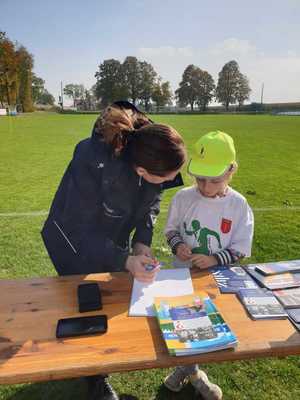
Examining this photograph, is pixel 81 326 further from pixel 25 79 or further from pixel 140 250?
pixel 25 79

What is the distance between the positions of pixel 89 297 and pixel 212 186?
99 cm

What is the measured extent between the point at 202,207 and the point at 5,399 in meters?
1.70

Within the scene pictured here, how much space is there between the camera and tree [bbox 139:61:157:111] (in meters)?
Result: 75.8

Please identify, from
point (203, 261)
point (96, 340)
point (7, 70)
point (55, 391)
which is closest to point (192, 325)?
point (96, 340)

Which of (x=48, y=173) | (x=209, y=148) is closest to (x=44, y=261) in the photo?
(x=209, y=148)

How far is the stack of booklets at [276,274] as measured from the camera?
186cm

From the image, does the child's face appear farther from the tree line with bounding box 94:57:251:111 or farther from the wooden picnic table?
the tree line with bounding box 94:57:251:111

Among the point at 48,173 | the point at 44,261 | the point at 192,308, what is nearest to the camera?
the point at 192,308

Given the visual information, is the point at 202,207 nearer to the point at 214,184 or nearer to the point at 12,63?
the point at 214,184

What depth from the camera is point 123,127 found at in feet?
5.97

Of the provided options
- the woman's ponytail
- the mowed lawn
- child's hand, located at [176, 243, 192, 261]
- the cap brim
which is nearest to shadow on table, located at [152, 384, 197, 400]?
the mowed lawn

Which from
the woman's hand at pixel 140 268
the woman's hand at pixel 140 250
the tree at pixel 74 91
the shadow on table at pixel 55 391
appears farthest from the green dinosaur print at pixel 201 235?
the tree at pixel 74 91

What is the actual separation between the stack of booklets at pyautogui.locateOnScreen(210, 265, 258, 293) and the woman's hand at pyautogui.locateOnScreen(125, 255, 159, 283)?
329mm

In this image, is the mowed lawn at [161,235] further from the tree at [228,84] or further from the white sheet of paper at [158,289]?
the tree at [228,84]
